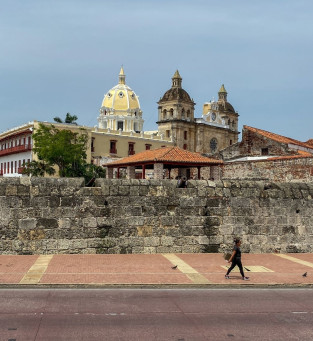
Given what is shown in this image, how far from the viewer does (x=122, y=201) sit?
16.1m

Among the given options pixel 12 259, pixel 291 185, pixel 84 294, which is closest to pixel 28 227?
pixel 12 259

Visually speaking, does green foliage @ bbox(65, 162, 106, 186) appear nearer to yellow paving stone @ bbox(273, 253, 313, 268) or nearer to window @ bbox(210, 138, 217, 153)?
yellow paving stone @ bbox(273, 253, 313, 268)

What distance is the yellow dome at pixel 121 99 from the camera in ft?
327

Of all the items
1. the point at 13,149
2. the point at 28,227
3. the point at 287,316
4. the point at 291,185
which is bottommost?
the point at 287,316

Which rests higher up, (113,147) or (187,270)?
(113,147)

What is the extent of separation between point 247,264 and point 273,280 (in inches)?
92.7

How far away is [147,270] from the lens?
1373cm

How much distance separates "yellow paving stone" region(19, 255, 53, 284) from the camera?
12.1 m

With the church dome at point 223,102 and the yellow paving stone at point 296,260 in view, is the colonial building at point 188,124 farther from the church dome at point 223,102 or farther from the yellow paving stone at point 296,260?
the yellow paving stone at point 296,260

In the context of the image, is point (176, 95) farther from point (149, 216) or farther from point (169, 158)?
point (149, 216)

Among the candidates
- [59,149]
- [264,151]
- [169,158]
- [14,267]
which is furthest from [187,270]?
[59,149]

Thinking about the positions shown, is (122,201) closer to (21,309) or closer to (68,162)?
(21,309)

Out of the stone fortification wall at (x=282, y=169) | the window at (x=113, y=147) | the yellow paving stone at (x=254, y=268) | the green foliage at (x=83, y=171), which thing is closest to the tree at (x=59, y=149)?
the green foliage at (x=83, y=171)

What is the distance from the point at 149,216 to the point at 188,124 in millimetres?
88602
